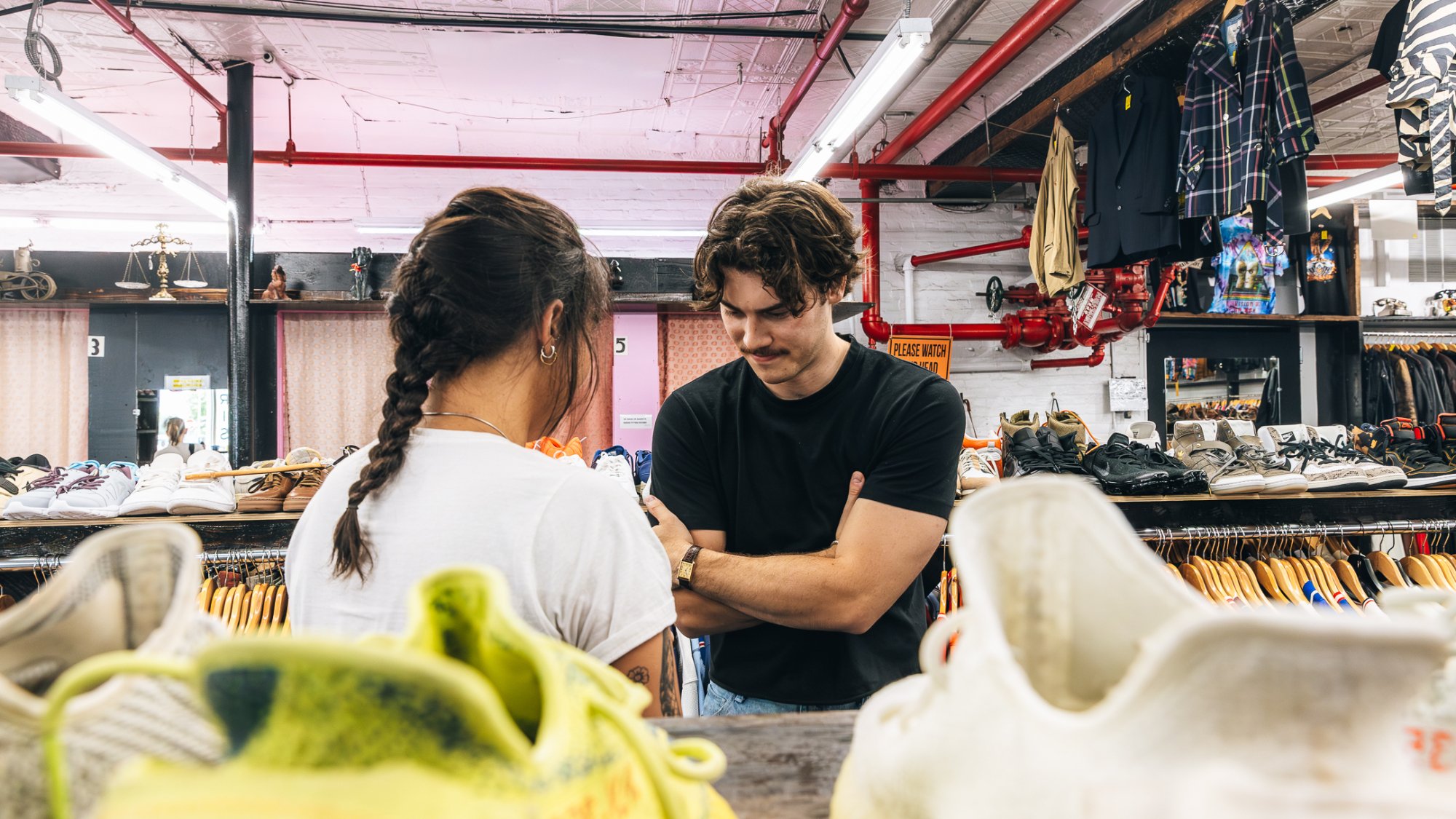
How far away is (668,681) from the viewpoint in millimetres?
1056

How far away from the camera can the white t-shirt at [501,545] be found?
924 mm

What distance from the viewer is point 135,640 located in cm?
44

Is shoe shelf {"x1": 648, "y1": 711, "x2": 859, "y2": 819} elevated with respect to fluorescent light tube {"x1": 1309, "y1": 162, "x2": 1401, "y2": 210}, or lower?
lower

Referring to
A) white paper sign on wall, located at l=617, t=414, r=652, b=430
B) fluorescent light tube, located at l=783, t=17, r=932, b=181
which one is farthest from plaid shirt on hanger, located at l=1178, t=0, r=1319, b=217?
white paper sign on wall, located at l=617, t=414, r=652, b=430

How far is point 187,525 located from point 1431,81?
5.50m

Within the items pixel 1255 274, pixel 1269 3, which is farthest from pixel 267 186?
pixel 1255 274

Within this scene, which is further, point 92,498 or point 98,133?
point 98,133

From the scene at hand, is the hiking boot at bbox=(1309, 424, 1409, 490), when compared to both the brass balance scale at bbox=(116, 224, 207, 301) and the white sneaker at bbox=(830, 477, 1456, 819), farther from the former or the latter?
the brass balance scale at bbox=(116, 224, 207, 301)

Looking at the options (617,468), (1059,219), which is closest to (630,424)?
(617,468)

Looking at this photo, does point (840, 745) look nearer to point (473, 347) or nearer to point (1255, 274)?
point (473, 347)

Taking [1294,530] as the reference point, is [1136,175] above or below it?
above

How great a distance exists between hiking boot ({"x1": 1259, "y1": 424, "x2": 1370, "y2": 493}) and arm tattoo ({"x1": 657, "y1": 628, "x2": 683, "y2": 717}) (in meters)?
3.79

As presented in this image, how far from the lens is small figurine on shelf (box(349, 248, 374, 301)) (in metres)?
6.31

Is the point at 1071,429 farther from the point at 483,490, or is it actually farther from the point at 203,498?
the point at 203,498
